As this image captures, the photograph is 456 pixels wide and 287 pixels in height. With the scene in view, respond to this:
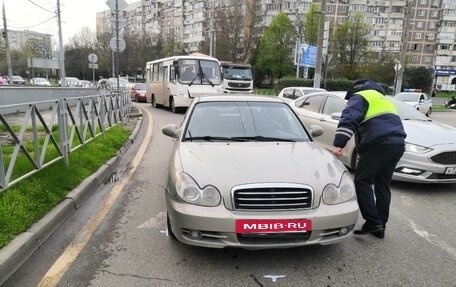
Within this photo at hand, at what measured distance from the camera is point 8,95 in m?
15.2

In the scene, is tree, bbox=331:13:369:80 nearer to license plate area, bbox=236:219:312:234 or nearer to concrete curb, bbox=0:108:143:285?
concrete curb, bbox=0:108:143:285

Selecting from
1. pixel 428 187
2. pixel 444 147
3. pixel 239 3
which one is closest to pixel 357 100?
pixel 444 147

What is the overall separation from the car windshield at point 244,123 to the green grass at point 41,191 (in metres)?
1.85

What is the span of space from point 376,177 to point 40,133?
173 inches

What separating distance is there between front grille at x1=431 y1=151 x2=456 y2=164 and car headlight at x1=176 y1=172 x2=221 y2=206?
4157 millimetres

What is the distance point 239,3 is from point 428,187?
199 ft

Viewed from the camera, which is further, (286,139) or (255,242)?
(286,139)

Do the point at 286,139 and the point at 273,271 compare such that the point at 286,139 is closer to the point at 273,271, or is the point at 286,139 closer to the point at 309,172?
the point at 309,172

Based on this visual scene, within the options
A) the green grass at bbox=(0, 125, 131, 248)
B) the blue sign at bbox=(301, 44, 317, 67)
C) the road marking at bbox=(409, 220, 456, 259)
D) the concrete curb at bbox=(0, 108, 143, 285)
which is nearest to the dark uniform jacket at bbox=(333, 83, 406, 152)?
the road marking at bbox=(409, 220, 456, 259)

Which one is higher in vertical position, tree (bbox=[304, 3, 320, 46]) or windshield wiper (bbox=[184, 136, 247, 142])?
tree (bbox=[304, 3, 320, 46])

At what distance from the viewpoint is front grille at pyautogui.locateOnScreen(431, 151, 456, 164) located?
6.03 m

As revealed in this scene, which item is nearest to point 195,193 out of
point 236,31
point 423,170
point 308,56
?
point 423,170

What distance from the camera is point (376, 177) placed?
4.38 m

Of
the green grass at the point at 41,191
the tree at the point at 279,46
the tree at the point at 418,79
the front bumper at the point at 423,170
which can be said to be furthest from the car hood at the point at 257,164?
the tree at the point at 418,79
